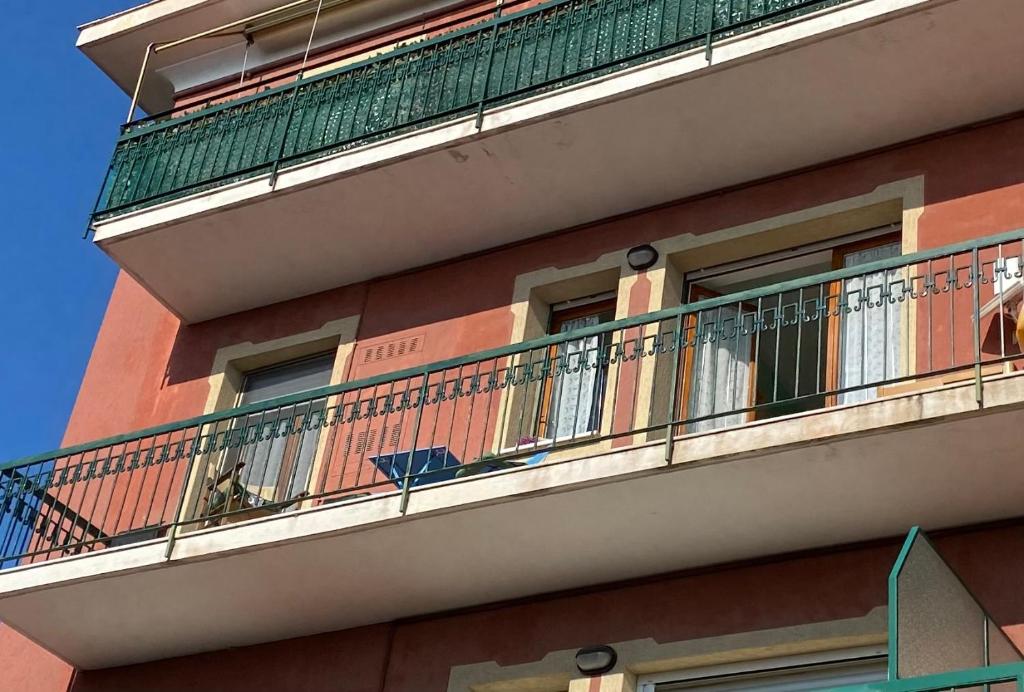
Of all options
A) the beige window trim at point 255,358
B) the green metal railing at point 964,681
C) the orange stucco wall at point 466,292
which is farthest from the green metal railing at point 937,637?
the beige window trim at point 255,358

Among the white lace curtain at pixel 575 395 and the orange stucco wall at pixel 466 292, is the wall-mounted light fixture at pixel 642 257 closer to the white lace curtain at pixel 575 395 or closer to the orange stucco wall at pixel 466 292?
the orange stucco wall at pixel 466 292

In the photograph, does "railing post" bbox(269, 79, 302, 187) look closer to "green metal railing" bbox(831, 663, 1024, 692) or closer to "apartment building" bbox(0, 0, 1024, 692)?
"apartment building" bbox(0, 0, 1024, 692)

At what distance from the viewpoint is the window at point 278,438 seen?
→ 13570mm

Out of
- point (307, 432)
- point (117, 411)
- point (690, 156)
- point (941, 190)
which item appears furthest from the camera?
point (117, 411)

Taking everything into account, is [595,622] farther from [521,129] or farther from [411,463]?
[521,129]

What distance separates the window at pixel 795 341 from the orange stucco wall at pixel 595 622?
4.01 ft

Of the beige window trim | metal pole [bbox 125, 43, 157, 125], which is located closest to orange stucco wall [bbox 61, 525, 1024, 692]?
the beige window trim

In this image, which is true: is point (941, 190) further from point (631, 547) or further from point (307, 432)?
point (307, 432)

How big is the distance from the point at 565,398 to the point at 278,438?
2653 millimetres

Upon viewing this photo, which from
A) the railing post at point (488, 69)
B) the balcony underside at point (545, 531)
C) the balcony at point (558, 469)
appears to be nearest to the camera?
the balcony underside at point (545, 531)

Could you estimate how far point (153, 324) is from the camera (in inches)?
619

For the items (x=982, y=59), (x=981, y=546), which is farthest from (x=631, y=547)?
(x=982, y=59)

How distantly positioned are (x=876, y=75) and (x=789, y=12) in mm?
764

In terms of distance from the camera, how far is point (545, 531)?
447 inches
